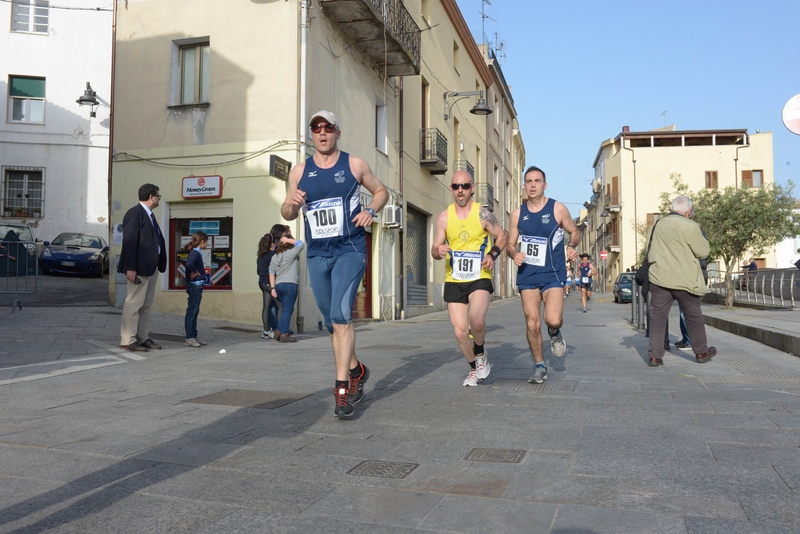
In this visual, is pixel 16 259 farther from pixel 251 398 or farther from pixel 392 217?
pixel 251 398

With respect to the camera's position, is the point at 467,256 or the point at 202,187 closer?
the point at 467,256

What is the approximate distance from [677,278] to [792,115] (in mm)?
2118

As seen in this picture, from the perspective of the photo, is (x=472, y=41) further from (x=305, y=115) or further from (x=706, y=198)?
(x=305, y=115)

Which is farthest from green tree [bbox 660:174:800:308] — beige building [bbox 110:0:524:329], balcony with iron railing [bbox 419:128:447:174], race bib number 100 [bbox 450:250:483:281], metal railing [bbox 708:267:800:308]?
race bib number 100 [bbox 450:250:483:281]

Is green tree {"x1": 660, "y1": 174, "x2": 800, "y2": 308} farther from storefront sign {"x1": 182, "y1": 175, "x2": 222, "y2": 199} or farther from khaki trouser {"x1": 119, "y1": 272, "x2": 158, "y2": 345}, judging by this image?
khaki trouser {"x1": 119, "y1": 272, "x2": 158, "y2": 345}

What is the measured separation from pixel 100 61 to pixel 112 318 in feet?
62.4

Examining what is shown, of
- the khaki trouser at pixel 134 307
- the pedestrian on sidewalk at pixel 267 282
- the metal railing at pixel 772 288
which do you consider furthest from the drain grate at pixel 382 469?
the metal railing at pixel 772 288

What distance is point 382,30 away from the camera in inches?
633

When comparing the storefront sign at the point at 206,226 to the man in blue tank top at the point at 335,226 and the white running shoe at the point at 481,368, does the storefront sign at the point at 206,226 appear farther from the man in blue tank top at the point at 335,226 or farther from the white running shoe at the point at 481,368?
the man in blue tank top at the point at 335,226

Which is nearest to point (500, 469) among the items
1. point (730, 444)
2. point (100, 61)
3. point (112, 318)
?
point (730, 444)

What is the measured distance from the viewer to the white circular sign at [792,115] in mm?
7562

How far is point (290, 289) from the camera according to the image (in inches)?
411

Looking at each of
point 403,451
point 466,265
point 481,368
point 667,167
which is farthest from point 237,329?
point 667,167

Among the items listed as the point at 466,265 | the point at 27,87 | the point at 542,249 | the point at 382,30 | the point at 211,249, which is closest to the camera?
the point at 466,265
